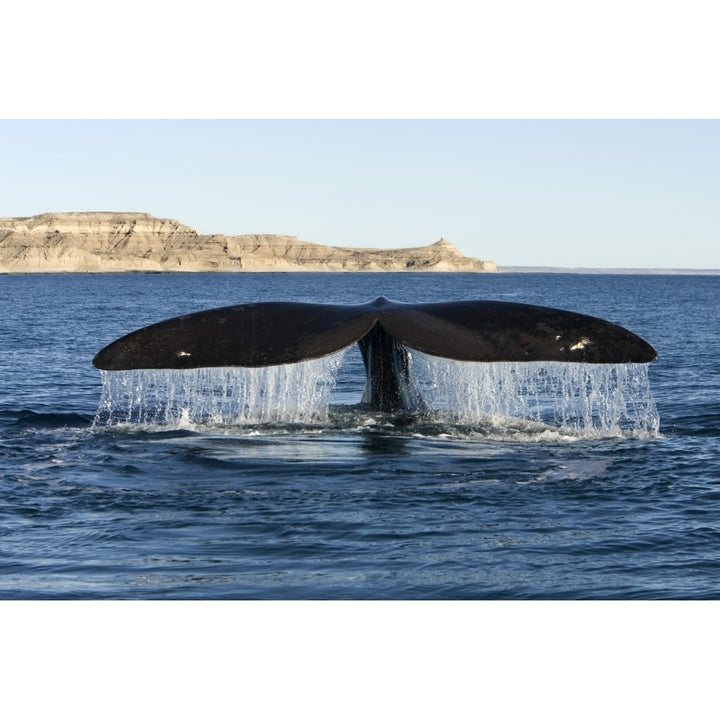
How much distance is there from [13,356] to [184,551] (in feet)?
58.7

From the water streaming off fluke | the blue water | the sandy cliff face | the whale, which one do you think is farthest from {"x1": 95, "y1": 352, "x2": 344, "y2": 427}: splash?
the sandy cliff face

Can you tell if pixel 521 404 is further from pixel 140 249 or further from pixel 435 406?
pixel 140 249

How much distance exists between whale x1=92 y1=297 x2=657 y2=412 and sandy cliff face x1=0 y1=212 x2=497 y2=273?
140 m

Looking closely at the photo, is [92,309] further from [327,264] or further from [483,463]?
[327,264]

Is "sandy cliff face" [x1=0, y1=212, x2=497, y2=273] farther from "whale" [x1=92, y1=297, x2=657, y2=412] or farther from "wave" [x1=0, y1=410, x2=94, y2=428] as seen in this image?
"whale" [x1=92, y1=297, x2=657, y2=412]

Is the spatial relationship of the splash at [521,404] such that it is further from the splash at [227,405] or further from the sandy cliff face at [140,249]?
→ the sandy cliff face at [140,249]

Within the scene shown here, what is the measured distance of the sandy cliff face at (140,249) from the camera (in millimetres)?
146250

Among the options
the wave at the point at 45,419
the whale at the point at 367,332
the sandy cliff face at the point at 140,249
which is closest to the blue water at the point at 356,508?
the wave at the point at 45,419

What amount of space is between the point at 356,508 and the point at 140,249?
501 feet

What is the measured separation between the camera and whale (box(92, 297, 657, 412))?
8672mm

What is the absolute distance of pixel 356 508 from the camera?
8391 millimetres

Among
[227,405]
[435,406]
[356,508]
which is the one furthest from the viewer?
[227,405]

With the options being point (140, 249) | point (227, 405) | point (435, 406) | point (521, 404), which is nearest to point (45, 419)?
point (227, 405)

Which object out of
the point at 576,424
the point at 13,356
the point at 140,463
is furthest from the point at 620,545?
the point at 13,356
